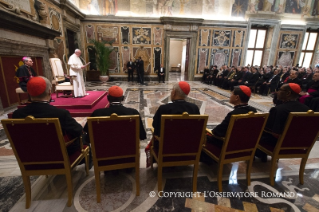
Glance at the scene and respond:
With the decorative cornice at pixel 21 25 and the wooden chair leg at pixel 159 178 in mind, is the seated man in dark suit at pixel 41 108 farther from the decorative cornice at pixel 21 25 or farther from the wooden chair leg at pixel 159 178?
the decorative cornice at pixel 21 25

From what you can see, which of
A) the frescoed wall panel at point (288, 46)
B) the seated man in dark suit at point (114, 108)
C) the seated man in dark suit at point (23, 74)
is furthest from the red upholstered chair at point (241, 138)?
the frescoed wall panel at point (288, 46)

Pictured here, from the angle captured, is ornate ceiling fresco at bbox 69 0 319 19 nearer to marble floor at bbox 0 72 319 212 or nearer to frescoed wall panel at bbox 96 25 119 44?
frescoed wall panel at bbox 96 25 119 44

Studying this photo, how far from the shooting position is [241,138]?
177cm

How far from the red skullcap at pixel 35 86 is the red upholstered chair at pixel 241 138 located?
187 cm

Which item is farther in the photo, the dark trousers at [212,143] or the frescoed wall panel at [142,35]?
the frescoed wall panel at [142,35]

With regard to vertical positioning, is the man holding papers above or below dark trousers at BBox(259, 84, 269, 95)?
above

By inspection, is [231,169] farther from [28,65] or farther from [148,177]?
[28,65]

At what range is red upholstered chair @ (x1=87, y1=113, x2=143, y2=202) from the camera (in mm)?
1507

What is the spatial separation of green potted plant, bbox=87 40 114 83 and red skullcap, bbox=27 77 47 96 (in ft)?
29.8

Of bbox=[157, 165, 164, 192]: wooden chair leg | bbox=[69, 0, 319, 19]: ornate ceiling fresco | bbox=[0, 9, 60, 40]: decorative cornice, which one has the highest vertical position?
bbox=[69, 0, 319, 19]: ornate ceiling fresco

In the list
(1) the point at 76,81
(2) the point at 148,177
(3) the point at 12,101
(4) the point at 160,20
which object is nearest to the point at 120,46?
(4) the point at 160,20

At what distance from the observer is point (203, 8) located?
1072 cm

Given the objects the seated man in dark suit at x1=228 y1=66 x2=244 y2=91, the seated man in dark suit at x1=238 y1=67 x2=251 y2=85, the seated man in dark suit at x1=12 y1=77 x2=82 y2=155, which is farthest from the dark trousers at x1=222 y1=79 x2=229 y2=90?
the seated man in dark suit at x1=12 y1=77 x2=82 y2=155

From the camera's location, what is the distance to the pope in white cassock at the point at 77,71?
4.79 m
